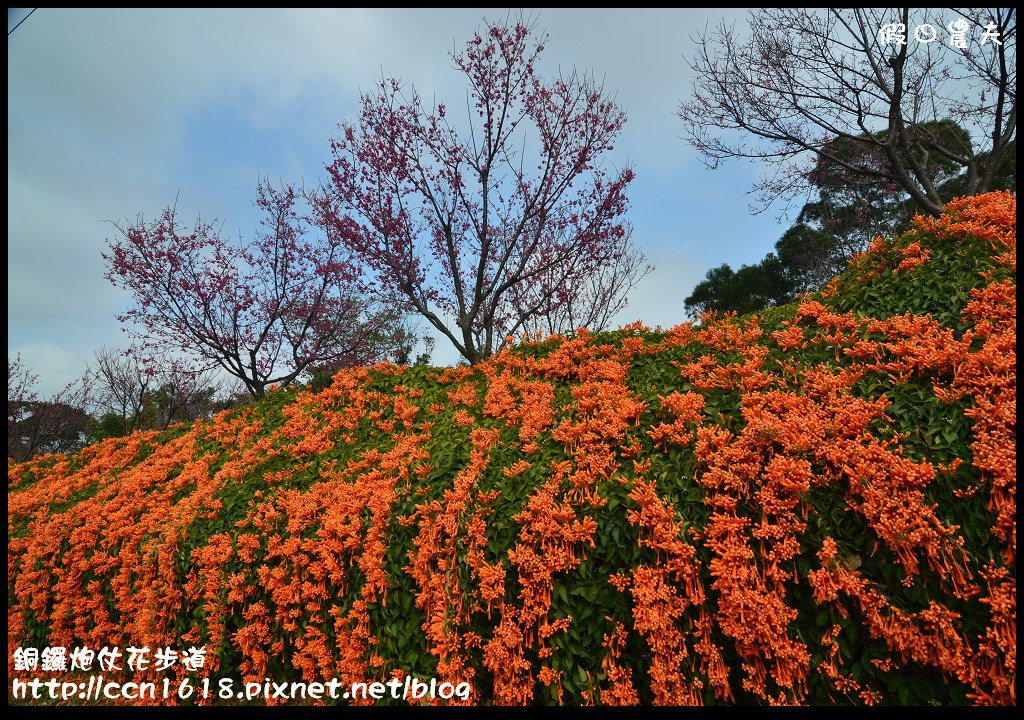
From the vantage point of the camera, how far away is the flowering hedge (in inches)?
82.7

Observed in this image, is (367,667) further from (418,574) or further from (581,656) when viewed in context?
(581,656)

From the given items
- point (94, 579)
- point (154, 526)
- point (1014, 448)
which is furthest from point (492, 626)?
point (94, 579)

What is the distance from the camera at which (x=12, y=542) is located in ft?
18.0

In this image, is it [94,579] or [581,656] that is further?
[94,579]

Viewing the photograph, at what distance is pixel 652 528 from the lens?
2.48 m

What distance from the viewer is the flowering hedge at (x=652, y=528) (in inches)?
82.7

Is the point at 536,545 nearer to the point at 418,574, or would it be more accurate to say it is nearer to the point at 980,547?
the point at 418,574

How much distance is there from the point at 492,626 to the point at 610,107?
31.2 feet

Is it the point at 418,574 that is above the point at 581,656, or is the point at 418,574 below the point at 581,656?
above

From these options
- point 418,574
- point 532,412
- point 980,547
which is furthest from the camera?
point 532,412

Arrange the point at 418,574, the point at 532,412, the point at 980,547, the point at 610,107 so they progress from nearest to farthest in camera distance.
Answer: the point at 980,547, the point at 418,574, the point at 532,412, the point at 610,107

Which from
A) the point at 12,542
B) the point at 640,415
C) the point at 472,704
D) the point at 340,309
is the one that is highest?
the point at 340,309

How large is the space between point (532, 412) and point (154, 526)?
3833 mm

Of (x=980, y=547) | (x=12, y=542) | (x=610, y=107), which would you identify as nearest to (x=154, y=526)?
(x=12, y=542)
